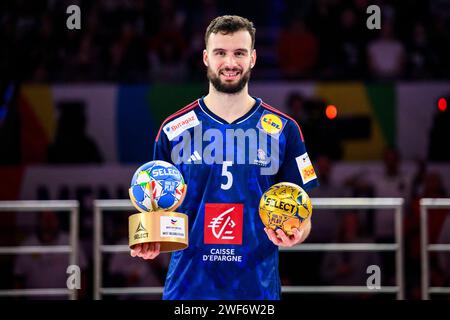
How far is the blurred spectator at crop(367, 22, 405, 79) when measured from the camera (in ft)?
36.2

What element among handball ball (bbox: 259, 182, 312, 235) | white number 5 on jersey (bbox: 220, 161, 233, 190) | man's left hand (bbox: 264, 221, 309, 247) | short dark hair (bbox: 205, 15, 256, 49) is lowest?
man's left hand (bbox: 264, 221, 309, 247)

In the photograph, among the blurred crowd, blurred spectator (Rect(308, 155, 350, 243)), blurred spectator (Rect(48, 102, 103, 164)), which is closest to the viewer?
blurred spectator (Rect(308, 155, 350, 243))

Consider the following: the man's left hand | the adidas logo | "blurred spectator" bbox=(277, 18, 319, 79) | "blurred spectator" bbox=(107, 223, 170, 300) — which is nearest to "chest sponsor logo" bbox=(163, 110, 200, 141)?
the adidas logo

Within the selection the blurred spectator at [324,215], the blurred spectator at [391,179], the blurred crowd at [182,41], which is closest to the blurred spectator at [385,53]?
the blurred crowd at [182,41]

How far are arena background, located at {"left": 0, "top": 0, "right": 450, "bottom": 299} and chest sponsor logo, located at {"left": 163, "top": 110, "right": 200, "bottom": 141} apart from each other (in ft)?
11.1

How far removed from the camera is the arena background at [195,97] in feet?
29.3

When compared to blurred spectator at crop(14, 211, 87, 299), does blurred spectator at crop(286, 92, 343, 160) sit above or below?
above

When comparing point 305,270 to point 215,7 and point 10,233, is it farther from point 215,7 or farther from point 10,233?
point 215,7

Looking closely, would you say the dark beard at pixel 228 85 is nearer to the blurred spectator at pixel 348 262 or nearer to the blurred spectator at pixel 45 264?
the blurred spectator at pixel 348 262

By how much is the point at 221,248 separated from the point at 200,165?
43 centimetres

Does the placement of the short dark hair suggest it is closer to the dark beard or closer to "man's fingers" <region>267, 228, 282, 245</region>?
the dark beard

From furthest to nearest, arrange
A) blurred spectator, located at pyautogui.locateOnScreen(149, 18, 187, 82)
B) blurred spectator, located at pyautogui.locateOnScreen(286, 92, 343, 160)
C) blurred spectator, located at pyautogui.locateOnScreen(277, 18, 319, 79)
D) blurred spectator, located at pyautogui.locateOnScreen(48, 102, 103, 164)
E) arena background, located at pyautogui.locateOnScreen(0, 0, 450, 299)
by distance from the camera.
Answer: blurred spectator, located at pyautogui.locateOnScreen(149, 18, 187, 82)
blurred spectator, located at pyautogui.locateOnScreen(277, 18, 319, 79)
blurred spectator, located at pyautogui.locateOnScreen(48, 102, 103, 164)
blurred spectator, located at pyautogui.locateOnScreen(286, 92, 343, 160)
arena background, located at pyautogui.locateOnScreen(0, 0, 450, 299)

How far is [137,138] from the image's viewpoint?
34.3 feet

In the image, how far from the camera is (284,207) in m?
4.55
